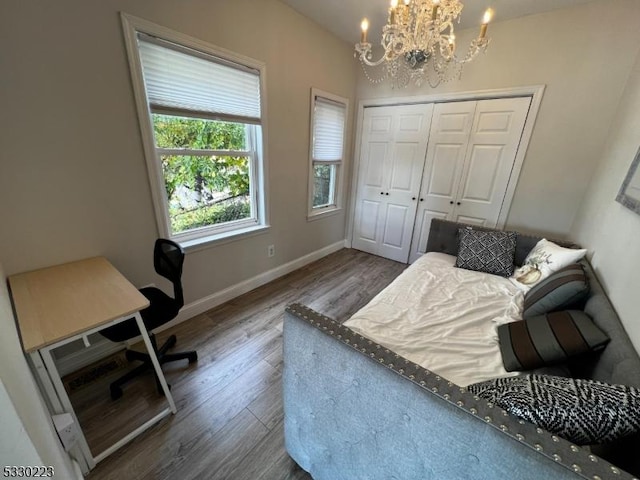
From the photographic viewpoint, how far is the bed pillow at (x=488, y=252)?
6.98ft

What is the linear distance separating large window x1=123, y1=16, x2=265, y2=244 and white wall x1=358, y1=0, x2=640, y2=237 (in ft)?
7.60

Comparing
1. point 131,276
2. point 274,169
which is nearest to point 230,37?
point 274,169

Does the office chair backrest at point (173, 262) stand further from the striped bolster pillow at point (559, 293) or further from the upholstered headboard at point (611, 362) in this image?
the striped bolster pillow at point (559, 293)

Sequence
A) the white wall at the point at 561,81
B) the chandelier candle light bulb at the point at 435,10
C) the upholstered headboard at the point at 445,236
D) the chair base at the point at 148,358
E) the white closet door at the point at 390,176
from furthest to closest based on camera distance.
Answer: the white closet door at the point at 390,176
the upholstered headboard at the point at 445,236
the white wall at the point at 561,81
the chair base at the point at 148,358
the chandelier candle light bulb at the point at 435,10

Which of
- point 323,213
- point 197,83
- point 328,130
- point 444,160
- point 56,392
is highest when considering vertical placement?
point 197,83

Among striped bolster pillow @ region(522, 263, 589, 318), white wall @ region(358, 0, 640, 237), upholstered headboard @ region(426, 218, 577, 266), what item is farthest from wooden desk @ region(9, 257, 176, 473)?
white wall @ region(358, 0, 640, 237)

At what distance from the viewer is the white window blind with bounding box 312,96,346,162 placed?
10.0ft

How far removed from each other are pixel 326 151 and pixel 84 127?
7.83ft

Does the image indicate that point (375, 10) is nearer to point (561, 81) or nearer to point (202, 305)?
point (561, 81)

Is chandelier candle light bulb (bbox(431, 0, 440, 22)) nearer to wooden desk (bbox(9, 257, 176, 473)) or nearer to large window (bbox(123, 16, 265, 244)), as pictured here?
large window (bbox(123, 16, 265, 244))

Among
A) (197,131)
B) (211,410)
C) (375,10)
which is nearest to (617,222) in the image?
(375,10)

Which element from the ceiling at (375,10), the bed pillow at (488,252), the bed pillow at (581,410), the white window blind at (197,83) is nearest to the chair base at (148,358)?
the white window blind at (197,83)

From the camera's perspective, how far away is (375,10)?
2348 millimetres

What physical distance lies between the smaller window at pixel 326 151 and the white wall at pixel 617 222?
8.36 ft
